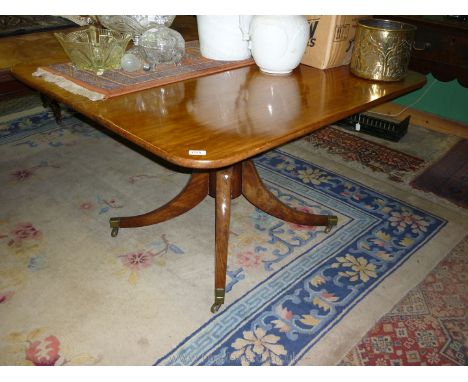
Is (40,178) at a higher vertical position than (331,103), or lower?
lower

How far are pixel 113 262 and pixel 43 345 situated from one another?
1.18 ft

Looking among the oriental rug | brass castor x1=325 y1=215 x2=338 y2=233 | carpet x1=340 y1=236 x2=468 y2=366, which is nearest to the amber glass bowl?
brass castor x1=325 y1=215 x2=338 y2=233

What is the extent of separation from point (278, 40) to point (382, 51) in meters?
0.31

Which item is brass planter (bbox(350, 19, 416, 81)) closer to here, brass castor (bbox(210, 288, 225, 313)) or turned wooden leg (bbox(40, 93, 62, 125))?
brass castor (bbox(210, 288, 225, 313))

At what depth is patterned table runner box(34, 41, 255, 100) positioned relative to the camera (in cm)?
109

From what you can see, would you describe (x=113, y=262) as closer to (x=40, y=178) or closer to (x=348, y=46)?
(x=40, y=178)

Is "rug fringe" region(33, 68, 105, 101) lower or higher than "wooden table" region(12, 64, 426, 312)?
higher

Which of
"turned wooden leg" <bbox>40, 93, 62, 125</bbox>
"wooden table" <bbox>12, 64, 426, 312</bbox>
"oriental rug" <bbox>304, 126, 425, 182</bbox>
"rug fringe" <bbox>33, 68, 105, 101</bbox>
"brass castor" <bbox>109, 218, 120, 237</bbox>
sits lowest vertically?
"oriental rug" <bbox>304, 126, 425, 182</bbox>

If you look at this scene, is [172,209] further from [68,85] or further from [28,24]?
[28,24]

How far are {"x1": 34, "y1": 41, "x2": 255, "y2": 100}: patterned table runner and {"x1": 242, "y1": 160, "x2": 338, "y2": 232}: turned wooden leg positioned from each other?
369mm

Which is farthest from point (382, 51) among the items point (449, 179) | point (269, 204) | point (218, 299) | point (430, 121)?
point (430, 121)
